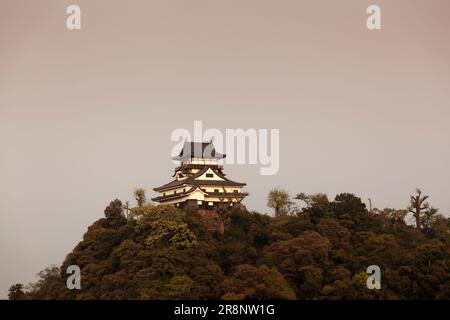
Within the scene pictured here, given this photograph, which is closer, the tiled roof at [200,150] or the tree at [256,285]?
the tree at [256,285]

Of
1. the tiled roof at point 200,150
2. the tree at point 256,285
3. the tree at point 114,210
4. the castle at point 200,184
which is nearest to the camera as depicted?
the tree at point 256,285

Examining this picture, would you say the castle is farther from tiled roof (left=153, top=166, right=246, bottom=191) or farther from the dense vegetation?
the dense vegetation

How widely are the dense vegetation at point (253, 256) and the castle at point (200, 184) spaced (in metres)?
5.12

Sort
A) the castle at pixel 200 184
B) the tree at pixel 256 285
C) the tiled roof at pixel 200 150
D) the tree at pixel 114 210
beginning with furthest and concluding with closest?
the tiled roof at pixel 200 150, the castle at pixel 200 184, the tree at pixel 114 210, the tree at pixel 256 285

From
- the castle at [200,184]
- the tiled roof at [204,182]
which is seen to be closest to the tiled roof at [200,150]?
the castle at [200,184]

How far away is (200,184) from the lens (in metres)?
72.3

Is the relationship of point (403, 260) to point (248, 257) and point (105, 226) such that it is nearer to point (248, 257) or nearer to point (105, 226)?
point (248, 257)

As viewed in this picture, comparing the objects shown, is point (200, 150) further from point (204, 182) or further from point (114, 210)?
point (114, 210)

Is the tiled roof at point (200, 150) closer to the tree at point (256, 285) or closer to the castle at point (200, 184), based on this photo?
the castle at point (200, 184)

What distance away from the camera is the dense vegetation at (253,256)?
59750 mm

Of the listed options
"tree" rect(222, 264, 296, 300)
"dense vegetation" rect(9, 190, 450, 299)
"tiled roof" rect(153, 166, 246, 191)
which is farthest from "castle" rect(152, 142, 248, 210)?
"tree" rect(222, 264, 296, 300)
